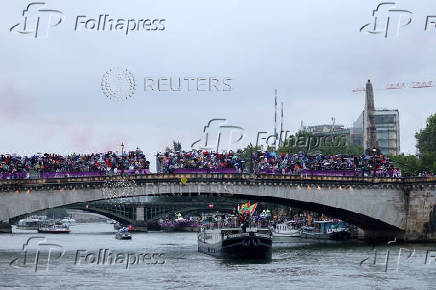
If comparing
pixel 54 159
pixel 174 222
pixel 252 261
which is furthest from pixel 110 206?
pixel 252 261

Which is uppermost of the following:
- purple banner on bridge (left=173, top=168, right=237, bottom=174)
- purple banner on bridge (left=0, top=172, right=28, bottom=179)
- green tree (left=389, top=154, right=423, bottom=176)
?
green tree (left=389, top=154, right=423, bottom=176)

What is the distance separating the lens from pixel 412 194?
9981cm

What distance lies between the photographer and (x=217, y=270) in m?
69.6

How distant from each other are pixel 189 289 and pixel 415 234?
1872 inches

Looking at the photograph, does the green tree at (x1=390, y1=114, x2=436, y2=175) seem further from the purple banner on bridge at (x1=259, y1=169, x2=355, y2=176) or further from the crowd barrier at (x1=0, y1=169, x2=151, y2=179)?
the crowd barrier at (x1=0, y1=169, x2=151, y2=179)

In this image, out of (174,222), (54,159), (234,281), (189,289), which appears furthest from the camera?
(174,222)

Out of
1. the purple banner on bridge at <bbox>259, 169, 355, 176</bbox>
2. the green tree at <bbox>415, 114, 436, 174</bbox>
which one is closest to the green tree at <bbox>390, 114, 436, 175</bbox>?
the green tree at <bbox>415, 114, 436, 174</bbox>

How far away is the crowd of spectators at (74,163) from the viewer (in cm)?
9244

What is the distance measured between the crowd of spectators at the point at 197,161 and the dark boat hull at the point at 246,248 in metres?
18.6

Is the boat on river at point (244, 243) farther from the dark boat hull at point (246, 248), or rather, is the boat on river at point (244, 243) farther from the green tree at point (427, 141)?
the green tree at point (427, 141)

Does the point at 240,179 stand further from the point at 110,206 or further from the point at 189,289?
the point at 110,206

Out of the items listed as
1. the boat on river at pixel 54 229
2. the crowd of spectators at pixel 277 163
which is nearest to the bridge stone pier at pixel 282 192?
the crowd of spectators at pixel 277 163

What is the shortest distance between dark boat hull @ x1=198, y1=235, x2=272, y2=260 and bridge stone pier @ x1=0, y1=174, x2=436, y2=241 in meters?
15.6

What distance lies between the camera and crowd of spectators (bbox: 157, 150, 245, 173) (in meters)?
98.2
